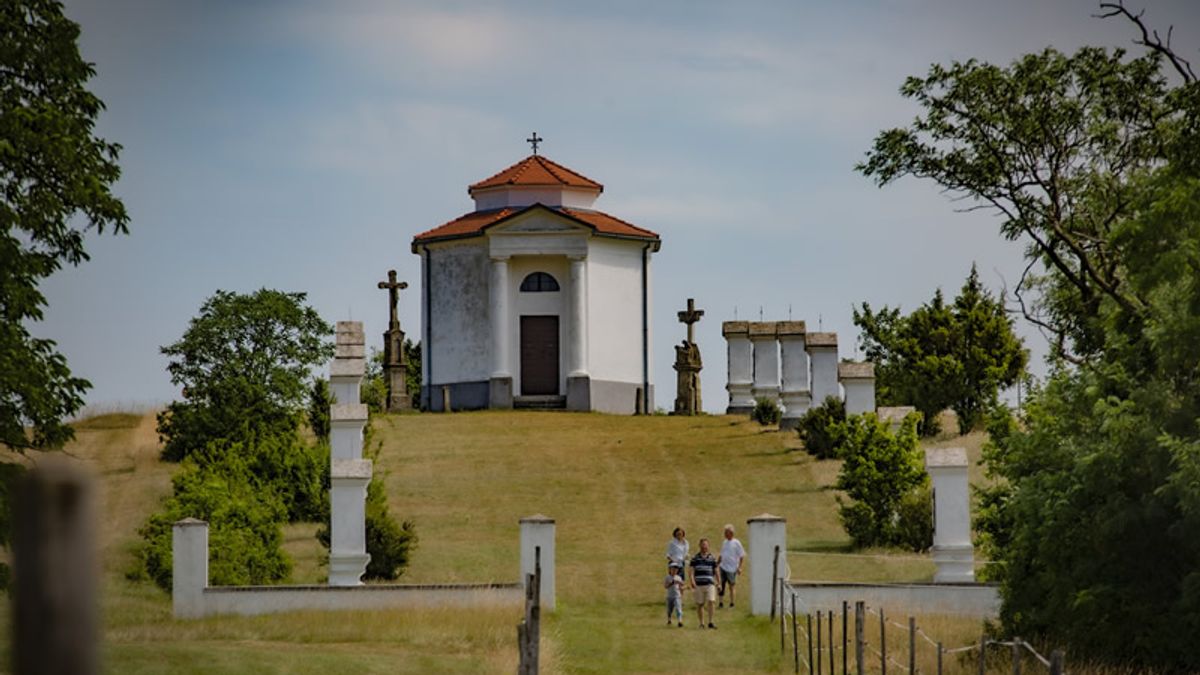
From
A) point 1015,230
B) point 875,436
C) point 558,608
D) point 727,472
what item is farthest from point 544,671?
point 727,472

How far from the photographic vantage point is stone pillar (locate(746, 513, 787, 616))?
25.5 m

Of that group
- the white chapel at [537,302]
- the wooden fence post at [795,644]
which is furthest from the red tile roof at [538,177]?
the wooden fence post at [795,644]

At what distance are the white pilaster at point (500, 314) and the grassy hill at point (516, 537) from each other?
5.50 m

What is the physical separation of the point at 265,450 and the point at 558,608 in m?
10.5

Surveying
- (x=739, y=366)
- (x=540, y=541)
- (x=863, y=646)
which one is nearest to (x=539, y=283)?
(x=739, y=366)

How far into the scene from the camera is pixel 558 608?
25.7m

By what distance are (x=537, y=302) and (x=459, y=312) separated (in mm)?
2321

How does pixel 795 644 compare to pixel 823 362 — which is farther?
pixel 823 362

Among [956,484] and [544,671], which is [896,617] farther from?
[544,671]

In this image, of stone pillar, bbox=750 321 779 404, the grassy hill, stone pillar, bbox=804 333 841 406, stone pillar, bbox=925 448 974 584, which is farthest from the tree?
stone pillar, bbox=750 321 779 404

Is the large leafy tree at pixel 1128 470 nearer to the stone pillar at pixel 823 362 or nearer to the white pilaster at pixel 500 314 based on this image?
the stone pillar at pixel 823 362

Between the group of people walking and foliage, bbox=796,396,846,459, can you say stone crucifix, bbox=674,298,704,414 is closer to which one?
foliage, bbox=796,396,846,459

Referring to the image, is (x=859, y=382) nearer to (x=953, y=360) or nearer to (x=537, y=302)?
(x=953, y=360)

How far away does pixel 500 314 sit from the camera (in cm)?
5641
